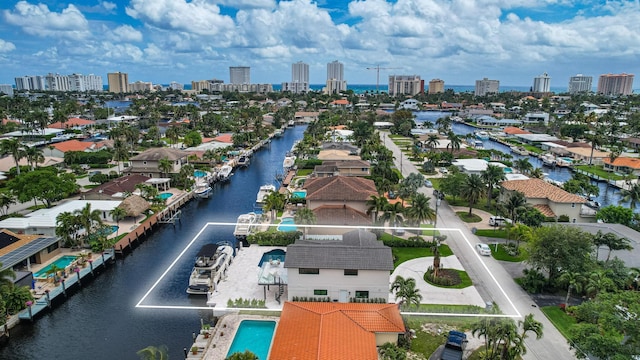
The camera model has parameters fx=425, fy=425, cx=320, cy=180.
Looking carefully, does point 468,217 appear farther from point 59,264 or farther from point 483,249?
point 59,264

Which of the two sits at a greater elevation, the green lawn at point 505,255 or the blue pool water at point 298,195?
the blue pool water at point 298,195

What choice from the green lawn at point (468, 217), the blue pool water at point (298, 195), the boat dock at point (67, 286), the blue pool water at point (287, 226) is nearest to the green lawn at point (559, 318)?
the green lawn at point (468, 217)

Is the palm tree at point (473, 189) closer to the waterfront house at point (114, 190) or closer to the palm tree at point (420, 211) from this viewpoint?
the palm tree at point (420, 211)

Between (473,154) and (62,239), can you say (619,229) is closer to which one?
(473,154)

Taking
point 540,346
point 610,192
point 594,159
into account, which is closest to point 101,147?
point 540,346

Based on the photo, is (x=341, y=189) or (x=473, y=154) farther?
(x=473, y=154)

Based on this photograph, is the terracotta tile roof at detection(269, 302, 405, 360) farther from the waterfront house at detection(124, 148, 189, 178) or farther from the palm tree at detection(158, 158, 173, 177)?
the waterfront house at detection(124, 148, 189, 178)

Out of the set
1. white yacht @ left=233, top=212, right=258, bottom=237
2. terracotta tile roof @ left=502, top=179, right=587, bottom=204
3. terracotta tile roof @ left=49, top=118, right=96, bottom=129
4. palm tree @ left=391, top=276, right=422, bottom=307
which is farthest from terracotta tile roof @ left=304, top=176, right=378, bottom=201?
terracotta tile roof @ left=49, top=118, right=96, bottom=129
